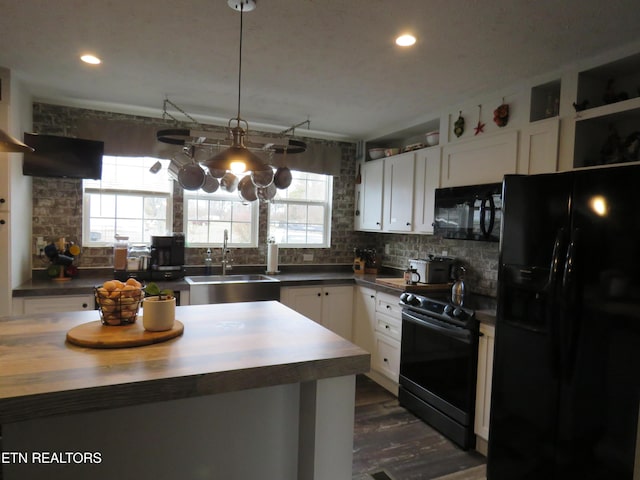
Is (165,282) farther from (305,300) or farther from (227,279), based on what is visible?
(305,300)

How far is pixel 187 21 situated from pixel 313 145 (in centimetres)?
244

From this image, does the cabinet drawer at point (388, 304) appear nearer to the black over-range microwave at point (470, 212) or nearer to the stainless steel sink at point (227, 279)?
the black over-range microwave at point (470, 212)

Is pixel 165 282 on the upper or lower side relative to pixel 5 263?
lower

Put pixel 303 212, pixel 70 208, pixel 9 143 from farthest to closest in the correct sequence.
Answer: pixel 303 212, pixel 70 208, pixel 9 143

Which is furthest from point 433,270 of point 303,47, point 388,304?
point 303,47

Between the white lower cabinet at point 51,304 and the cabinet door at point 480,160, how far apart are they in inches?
120

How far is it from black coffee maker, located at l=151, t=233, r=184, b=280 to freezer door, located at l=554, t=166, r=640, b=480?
3.00 meters

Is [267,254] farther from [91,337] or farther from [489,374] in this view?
[91,337]

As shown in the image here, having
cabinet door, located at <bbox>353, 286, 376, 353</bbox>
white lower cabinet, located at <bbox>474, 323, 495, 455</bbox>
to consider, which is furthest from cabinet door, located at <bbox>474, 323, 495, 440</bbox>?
cabinet door, located at <bbox>353, 286, 376, 353</bbox>

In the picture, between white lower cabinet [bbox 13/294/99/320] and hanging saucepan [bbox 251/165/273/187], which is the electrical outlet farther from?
hanging saucepan [bbox 251/165/273/187]

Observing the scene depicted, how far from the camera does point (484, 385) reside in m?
2.54

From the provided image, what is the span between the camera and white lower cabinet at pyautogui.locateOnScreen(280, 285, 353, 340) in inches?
151

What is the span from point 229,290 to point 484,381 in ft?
7.10

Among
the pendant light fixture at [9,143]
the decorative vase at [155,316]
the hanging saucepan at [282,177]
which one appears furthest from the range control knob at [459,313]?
the pendant light fixture at [9,143]
